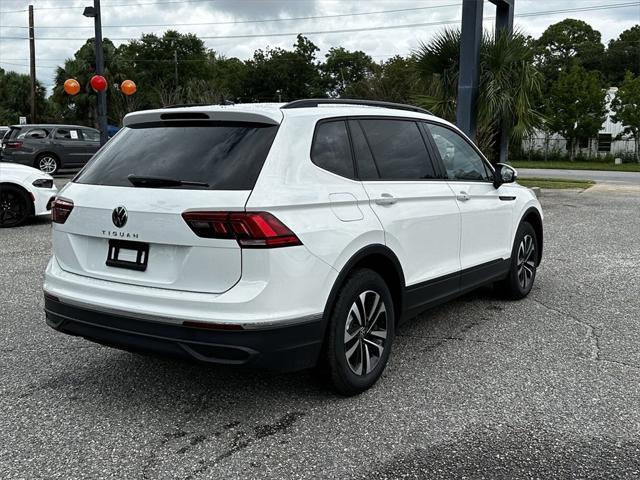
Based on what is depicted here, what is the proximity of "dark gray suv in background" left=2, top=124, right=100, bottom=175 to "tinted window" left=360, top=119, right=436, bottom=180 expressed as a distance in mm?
17983

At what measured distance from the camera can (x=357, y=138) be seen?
404cm

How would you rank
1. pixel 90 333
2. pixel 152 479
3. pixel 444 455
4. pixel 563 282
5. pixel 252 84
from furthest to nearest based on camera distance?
pixel 252 84
pixel 563 282
pixel 90 333
pixel 444 455
pixel 152 479

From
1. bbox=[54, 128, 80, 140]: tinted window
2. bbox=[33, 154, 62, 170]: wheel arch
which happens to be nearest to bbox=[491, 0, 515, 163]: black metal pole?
bbox=[54, 128, 80, 140]: tinted window

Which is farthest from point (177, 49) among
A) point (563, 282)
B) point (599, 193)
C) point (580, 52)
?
point (563, 282)

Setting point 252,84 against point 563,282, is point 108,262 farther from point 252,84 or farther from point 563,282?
point 252,84

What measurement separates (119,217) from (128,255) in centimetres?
21

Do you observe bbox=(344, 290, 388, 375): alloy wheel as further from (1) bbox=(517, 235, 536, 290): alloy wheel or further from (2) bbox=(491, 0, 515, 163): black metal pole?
(2) bbox=(491, 0, 515, 163): black metal pole

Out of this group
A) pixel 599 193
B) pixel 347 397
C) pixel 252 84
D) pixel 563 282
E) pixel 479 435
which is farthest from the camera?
pixel 252 84

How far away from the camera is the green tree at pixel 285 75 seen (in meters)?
76.8

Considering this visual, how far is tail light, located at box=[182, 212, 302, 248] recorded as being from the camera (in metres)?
3.17

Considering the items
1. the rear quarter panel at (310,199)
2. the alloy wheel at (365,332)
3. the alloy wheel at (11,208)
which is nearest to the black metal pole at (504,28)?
the alloy wheel at (11,208)

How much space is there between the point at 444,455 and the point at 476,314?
107 inches

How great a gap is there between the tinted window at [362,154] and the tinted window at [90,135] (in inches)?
763

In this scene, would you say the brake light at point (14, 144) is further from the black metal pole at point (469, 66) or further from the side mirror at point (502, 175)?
the side mirror at point (502, 175)
